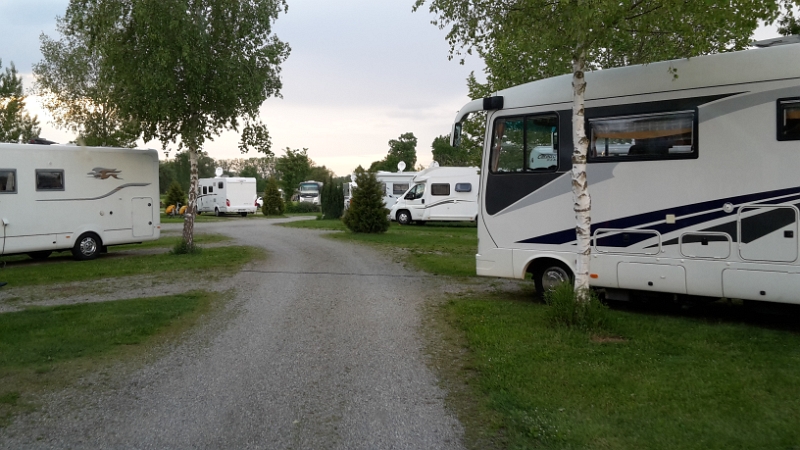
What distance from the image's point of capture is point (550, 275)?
995 centimetres

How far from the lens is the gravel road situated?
4859 mm

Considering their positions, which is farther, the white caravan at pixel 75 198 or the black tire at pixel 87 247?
the black tire at pixel 87 247

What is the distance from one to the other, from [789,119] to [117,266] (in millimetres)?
13297

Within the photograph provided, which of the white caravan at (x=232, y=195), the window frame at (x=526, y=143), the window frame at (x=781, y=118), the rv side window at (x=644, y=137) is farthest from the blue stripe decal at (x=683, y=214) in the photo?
the white caravan at (x=232, y=195)

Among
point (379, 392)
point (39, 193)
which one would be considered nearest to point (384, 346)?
point (379, 392)

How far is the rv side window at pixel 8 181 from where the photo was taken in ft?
49.3

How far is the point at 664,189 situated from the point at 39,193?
13.6 meters

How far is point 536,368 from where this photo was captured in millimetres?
6363

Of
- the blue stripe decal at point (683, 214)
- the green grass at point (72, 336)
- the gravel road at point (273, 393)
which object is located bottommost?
the gravel road at point (273, 393)

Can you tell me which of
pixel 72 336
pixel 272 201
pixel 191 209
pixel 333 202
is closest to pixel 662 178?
pixel 72 336

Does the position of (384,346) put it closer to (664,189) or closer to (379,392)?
(379,392)

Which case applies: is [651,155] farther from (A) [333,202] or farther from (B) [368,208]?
(A) [333,202]

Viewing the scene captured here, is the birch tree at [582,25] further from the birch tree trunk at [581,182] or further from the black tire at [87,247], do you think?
the black tire at [87,247]

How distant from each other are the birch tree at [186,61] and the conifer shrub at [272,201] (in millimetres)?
24990
